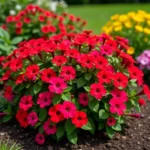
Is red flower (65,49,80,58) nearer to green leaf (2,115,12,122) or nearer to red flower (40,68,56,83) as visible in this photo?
red flower (40,68,56,83)

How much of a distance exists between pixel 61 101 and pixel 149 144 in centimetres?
87

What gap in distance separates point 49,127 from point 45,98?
0.25 m

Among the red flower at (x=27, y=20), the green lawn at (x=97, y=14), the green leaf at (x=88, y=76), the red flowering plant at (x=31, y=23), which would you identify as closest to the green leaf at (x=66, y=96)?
the green leaf at (x=88, y=76)

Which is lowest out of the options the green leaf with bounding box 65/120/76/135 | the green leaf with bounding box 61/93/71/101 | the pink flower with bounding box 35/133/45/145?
the pink flower with bounding box 35/133/45/145

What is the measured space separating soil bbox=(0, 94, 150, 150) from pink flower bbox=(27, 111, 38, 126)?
21cm

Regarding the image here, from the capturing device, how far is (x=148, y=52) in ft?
16.5

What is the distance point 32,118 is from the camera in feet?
11.6

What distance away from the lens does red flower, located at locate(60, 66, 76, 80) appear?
11.3 feet

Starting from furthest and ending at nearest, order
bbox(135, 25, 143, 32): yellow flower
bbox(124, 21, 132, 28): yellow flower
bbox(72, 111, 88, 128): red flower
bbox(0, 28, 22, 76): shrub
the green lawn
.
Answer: the green lawn
bbox(124, 21, 132, 28): yellow flower
bbox(135, 25, 143, 32): yellow flower
bbox(0, 28, 22, 76): shrub
bbox(72, 111, 88, 128): red flower

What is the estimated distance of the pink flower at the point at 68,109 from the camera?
10.9 ft

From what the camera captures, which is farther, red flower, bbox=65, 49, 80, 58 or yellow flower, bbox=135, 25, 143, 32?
yellow flower, bbox=135, 25, 143, 32

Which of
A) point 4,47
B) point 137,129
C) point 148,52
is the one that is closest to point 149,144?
point 137,129

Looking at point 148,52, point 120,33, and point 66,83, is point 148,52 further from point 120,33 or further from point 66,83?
point 66,83

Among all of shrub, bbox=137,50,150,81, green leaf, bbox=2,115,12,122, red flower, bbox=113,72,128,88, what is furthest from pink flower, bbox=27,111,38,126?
shrub, bbox=137,50,150,81
